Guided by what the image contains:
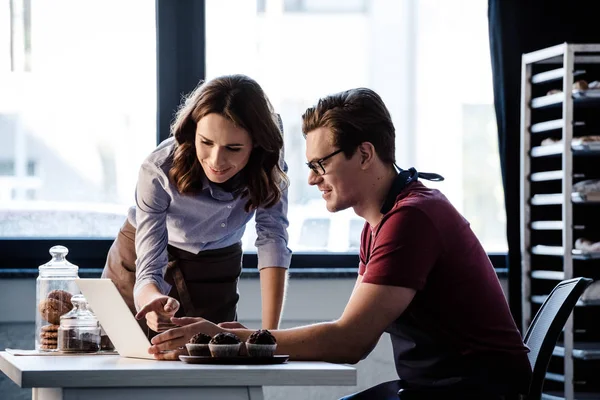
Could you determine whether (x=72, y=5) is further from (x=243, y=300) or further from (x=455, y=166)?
(x=455, y=166)

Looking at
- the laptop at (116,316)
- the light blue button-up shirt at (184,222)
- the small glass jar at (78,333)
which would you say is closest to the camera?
the laptop at (116,316)

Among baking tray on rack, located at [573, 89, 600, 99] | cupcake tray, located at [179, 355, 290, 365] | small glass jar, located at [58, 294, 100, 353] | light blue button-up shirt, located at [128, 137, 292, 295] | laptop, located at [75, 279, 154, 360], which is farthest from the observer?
baking tray on rack, located at [573, 89, 600, 99]

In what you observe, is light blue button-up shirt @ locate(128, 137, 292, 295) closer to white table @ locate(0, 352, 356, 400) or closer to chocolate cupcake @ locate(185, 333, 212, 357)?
chocolate cupcake @ locate(185, 333, 212, 357)

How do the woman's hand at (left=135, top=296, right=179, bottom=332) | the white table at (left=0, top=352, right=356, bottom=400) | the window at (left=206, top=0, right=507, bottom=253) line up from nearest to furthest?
the white table at (left=0, top=352, right=356, bottom=400)
the woman's hand at (left=135, top=296, right=179, bottom=332)
the window at (left=206, top=0, right=507, bottom=253)

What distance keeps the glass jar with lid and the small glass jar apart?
0.24ft

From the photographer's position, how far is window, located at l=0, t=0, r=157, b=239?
3.70m

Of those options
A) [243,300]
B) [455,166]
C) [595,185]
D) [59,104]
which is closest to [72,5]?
[59,104]

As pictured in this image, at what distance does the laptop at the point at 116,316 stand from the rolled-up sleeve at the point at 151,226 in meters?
0.36

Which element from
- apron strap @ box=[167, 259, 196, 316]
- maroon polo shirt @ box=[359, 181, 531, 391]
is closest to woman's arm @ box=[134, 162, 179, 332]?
apron strap @ box=[167, 259, 196, 316]

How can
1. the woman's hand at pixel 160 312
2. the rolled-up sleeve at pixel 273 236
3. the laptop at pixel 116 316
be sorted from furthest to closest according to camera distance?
the rolled-up sleeve at pixel 273 236, the woman's hand at pixel 160 312, the laptop at pixel 116 316

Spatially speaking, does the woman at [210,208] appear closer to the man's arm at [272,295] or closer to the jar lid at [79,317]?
the man's arm at [272,295]

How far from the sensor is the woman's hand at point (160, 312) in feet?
6.16

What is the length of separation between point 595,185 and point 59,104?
2.10 m

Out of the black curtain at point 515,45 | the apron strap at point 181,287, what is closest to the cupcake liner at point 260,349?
the apron strap at point 181,287
